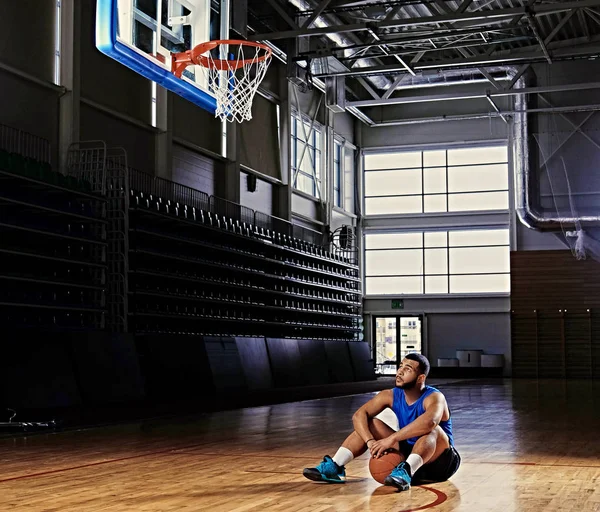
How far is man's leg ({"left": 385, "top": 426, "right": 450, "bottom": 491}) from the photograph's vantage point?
604 cm

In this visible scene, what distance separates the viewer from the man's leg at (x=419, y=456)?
19.8 feet

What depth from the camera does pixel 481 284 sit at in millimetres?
34250

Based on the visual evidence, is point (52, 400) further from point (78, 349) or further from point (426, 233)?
point (426, 233)

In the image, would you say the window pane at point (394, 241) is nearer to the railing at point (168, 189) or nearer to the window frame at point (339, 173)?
the window frame at point (339, 173)

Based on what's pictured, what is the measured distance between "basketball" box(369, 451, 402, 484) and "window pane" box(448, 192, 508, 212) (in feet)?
94.4

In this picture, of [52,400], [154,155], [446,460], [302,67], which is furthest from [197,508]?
[302,67]

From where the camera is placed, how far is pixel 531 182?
31.2 metres

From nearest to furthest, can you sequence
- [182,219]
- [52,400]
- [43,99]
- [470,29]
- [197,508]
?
[197,508], [52,400], [43,99], [182,219], [470,29]

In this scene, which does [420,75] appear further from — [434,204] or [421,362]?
[421,362]

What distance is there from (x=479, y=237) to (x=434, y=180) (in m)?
2.83

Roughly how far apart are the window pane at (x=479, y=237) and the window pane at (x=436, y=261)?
0.53 metres

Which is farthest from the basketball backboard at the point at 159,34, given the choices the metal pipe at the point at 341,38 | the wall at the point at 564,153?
the wall at the point at 564,153

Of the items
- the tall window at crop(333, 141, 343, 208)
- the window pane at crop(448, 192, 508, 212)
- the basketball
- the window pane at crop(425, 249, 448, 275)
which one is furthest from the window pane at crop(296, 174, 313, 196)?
the basketball

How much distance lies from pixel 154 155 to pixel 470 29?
10.1 meters
